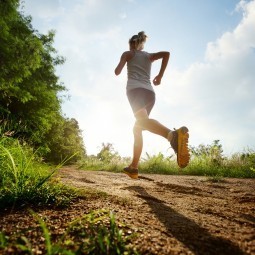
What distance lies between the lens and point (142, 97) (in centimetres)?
352

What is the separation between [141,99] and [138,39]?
39.7 inches

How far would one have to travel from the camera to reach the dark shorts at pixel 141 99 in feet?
11.4

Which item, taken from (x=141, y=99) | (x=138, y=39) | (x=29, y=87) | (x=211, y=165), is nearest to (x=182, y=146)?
(x=141, y=99)

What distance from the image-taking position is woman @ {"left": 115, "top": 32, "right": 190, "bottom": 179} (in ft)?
9.91

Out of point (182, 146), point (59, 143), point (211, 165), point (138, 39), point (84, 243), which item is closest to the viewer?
point (84, 243)

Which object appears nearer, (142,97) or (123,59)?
(142,97)

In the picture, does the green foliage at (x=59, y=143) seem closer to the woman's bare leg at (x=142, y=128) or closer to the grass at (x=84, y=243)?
the woman's bare leg at (x=142, y=128)

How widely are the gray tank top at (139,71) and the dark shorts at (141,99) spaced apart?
0.07 m

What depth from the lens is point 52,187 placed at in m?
1.85

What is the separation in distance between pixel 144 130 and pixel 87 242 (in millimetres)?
2448

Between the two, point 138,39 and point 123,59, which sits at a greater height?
point 138,39

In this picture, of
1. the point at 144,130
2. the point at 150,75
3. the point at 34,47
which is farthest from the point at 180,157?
the point at 34,47

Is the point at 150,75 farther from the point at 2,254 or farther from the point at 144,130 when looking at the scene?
the point at 2,254

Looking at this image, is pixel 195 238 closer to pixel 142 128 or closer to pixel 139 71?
pixel 142 128
